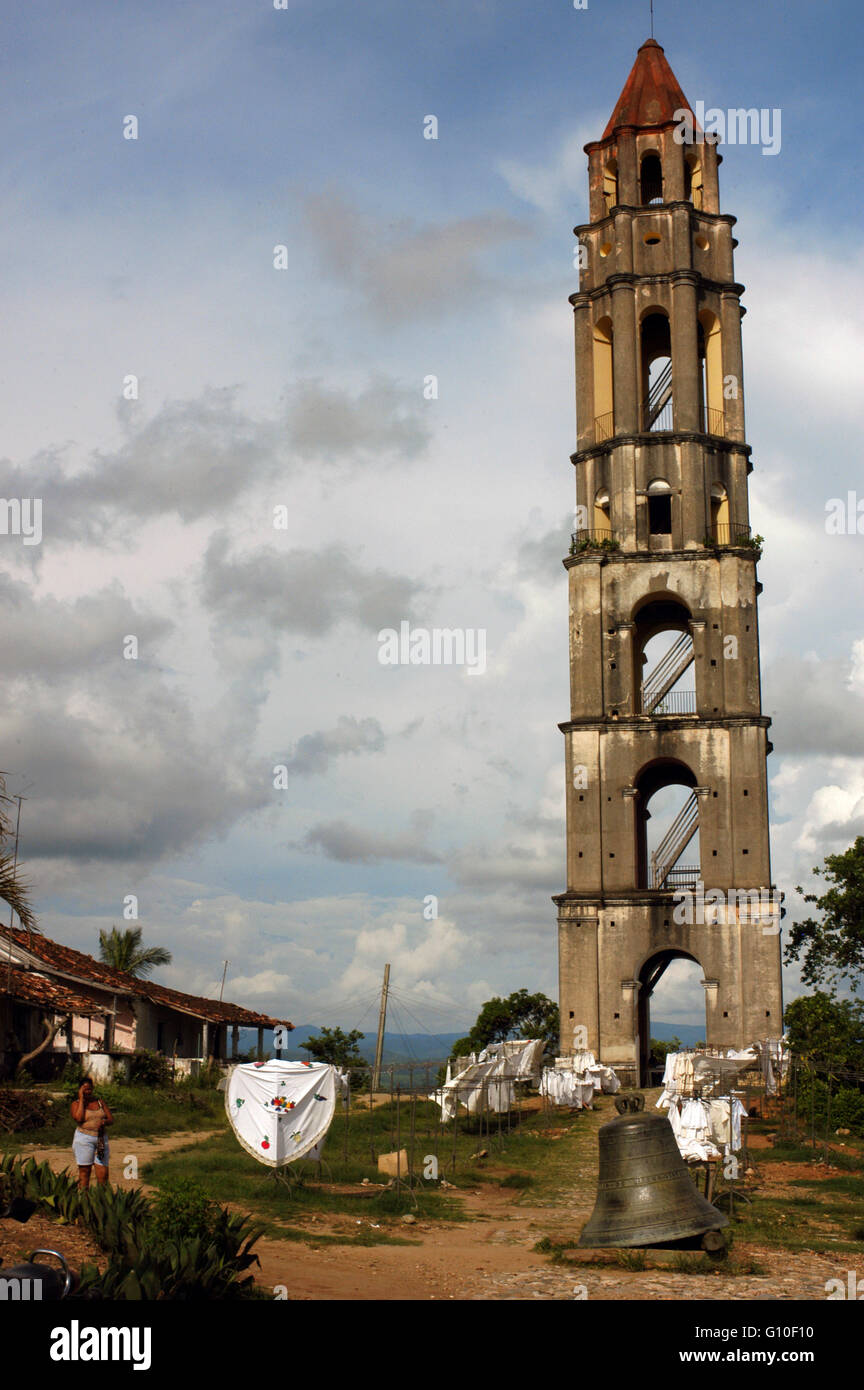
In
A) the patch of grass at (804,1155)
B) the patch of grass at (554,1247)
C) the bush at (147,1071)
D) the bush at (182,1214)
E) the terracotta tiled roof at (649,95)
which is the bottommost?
the patch of grass at (804,1155)

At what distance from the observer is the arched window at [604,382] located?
50531mm

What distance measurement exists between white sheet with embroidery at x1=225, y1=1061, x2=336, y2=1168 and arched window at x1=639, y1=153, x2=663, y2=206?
42.2 m

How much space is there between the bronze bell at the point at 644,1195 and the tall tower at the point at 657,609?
2877 centimetres

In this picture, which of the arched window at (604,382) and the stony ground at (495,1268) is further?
the arched window at (604,382)

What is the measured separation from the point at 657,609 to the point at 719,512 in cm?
419

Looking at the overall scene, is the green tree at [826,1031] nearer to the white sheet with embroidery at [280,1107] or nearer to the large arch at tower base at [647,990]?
the large arch at tower base at [647,990]

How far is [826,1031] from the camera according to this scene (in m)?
40.8

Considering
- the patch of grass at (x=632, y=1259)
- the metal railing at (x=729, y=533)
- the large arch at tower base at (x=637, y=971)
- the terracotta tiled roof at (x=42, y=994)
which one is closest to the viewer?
the patch of grass at (x=632, y=1259)

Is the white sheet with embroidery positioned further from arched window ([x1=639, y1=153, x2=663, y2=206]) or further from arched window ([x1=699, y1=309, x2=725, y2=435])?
arched window ([x1=639, y1=153, x2=663, y2=206])

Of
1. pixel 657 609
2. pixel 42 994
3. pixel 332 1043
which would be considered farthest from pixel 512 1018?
pixel 42 994

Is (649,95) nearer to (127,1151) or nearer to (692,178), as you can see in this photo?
(692,178)

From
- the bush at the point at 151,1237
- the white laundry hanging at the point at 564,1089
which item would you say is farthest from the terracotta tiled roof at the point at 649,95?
the bush at the point at 151,1237
